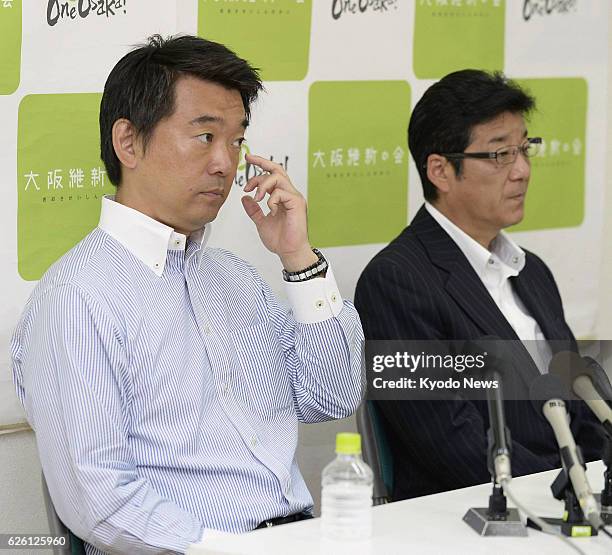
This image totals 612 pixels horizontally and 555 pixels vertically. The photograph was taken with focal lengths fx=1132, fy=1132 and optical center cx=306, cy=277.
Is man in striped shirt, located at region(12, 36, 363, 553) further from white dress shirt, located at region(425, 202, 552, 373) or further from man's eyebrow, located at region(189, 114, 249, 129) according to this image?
white dress shirt, located at region(425, 202, 552, 373)

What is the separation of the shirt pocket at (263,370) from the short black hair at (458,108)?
816 millimetres

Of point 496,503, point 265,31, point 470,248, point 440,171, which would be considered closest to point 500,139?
point 440,171

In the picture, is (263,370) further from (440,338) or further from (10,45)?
(10,45)

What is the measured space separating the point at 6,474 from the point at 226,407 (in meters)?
0.69

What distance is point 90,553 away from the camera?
2.15m

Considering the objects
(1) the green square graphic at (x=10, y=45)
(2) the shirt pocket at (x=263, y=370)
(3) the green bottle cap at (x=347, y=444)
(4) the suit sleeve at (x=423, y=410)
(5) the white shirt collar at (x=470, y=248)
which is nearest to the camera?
(3) the green bottle cap at (x=347, y=444)

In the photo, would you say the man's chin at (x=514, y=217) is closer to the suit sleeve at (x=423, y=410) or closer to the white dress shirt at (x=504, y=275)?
the white dress shirt at (x=504, y=275)

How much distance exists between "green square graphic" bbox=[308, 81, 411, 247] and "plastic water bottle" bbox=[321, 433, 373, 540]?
1.32 meters

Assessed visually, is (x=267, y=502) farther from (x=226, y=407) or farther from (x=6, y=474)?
(x=6, y=474)

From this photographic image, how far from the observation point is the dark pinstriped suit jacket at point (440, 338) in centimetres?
262

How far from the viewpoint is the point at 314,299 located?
2.35 metres

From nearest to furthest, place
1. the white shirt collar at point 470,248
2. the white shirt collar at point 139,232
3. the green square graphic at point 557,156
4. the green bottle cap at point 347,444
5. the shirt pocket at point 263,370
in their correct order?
the green bottle cap at point 347,444 → the white shirt collar at point 139,232 → the shirt pocket at point 263,370 → the white shirt collar at point 470,248 → the green square graphic at point 557,156

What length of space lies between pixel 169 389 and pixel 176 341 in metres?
0.10

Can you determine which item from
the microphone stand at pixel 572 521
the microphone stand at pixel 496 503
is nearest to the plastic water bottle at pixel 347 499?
the microphone stand at pixel 496 503
